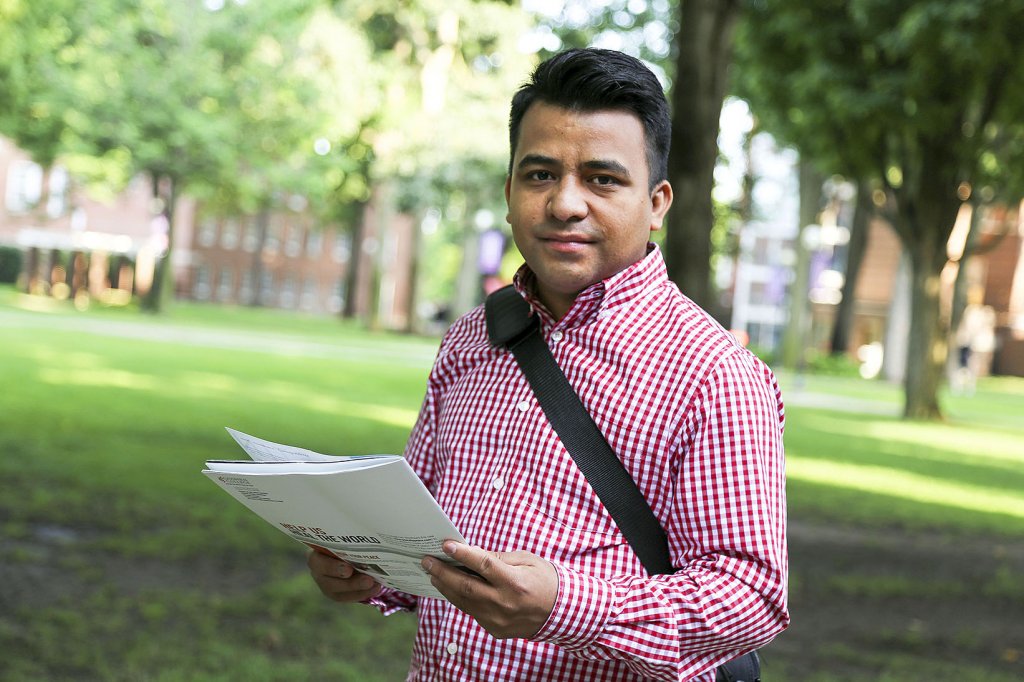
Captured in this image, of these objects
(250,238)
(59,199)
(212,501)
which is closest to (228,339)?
(59,199)

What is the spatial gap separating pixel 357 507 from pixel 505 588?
0.89ft

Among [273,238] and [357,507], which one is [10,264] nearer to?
[273,238]

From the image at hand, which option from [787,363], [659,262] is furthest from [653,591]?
[787,363]

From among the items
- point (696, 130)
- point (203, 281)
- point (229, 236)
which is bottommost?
point (203, 281)

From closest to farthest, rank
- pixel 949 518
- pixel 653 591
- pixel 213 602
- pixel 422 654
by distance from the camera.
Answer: pixel 653 591
pixel 422 654
pixel 213 602
pixel 949 518

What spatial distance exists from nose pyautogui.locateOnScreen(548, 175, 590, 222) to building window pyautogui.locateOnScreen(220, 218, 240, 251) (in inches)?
3197

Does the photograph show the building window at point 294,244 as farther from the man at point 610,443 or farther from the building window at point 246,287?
the man at point 610,443

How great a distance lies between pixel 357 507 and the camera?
6.74ft

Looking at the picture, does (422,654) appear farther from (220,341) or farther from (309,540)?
(220,341)

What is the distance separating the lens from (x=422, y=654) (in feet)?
7.92

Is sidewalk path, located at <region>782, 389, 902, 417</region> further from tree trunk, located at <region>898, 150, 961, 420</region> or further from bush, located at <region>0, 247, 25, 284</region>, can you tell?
bush, located at <region>0, 247, 25, 284</region>

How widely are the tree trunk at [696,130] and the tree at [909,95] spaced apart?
29.9ft

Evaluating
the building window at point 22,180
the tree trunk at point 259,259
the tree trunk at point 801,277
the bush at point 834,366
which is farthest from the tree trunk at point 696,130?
the tree trunk at point 259,259

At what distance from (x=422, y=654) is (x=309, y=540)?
30 centimetres
